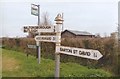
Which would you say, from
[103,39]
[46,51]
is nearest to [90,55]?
[103,39]

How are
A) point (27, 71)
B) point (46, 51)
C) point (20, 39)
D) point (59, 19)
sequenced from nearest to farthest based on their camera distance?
point (59, 19) < point (27, 71) < point (46, 51) < point (20, 39)

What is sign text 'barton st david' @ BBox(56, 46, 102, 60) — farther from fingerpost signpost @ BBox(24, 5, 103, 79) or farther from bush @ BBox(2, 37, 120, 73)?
bush @ BBox(2, 37, 120, 73)

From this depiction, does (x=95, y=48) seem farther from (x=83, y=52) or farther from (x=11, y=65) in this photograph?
(x=83, y=52)

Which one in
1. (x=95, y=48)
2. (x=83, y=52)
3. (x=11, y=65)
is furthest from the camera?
(x=95, y=48)

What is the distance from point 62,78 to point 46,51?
325 inches

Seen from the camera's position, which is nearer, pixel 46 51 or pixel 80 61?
pixel 80 61

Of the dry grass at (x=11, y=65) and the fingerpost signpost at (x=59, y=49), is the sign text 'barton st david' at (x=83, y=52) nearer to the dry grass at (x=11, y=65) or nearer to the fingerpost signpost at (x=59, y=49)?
the fingerpost signpost at (x=59, y=49)

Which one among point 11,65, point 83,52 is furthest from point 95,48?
point 83,52

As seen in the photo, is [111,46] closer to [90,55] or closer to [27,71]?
[27,71]

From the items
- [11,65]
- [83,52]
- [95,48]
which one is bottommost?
[11,65]

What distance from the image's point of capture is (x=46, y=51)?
16516 mm

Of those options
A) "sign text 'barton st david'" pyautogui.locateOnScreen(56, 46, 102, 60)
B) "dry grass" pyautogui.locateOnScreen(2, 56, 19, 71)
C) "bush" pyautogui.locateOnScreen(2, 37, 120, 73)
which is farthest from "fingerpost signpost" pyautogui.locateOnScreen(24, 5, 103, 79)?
"bush" pyautogui.locateOnScreen(2, 37, 120, 73)

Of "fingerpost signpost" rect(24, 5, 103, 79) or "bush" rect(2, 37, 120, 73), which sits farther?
"bush" rect(2, 37, 120, 73)

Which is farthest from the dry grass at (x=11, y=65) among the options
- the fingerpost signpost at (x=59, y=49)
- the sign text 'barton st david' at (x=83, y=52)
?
the sign text 'barton st david' at (x=83, y=52)
